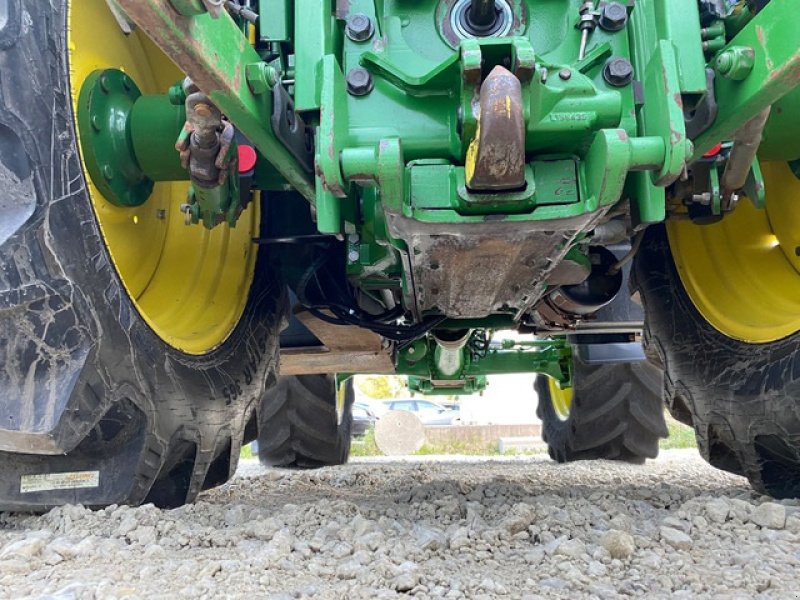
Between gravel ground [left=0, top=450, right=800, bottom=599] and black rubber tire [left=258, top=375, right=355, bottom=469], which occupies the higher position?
gravel ground [left=0, top=450, right=800, bottom=599]

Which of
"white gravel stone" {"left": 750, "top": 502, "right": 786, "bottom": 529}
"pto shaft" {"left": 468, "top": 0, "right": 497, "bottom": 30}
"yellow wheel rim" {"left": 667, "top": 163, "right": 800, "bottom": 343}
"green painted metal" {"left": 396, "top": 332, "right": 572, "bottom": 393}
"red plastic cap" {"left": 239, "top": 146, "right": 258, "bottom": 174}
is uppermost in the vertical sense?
"pto shaft" {"left": 468, "top": 0, "right": 497, "bottom": 30}

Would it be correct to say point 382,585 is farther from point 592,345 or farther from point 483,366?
point 483,366

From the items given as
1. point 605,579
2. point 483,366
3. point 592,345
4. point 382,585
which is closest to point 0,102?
point 382,585

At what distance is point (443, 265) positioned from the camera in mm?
1206

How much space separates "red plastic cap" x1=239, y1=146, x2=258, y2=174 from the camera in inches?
50.5

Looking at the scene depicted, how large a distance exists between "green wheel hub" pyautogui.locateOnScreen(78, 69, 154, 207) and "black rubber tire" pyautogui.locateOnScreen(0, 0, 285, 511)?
0.09 meters

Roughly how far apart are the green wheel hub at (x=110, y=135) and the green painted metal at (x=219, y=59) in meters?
0.36

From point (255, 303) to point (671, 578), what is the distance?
1157mm

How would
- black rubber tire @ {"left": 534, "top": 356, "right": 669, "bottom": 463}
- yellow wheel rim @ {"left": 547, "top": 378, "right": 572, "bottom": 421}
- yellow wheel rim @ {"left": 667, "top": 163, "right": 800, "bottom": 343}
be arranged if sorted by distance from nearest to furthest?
yellow wheel rim @ {"left": 667, "top": 163, "right": 800, "bottom": 343}, black rubber tire @ {"left": 534, "top": 356, "right": 669, "bottom": 463}, yellow wheel rim @ {"left": 547, "top": 378, "right": 572, "bottom": 421}

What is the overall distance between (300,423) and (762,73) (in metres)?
2.94

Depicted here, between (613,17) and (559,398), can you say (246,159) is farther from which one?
(559,398)

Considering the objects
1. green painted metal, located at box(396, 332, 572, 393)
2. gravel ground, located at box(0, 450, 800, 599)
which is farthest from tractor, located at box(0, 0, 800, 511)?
green painted metal, located at box(396, 332, 572, 393)

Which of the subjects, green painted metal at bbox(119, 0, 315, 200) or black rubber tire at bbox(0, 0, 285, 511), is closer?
green painted metal at bbox(119, 0, 315, 200)

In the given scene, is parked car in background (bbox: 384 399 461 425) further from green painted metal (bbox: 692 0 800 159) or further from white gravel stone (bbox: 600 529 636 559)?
green painted metal (bbox: 692 0 800 159)
